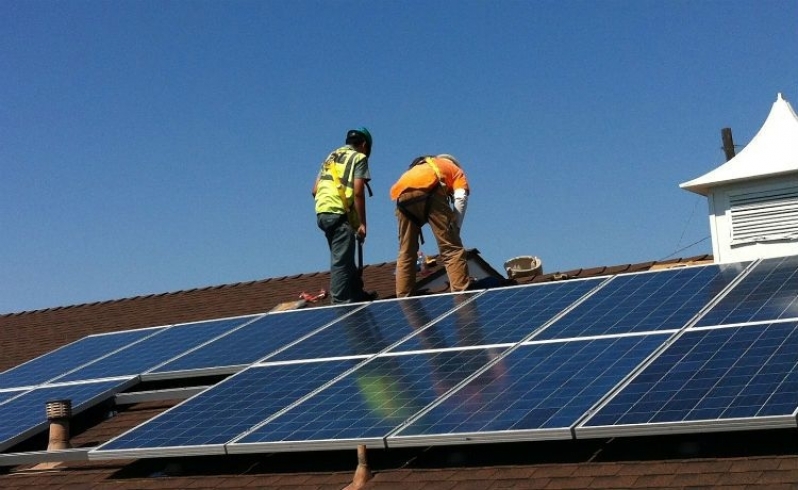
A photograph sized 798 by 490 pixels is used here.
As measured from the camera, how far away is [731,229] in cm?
1412

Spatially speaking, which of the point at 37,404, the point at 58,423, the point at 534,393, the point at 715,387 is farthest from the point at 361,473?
the point at 37,404

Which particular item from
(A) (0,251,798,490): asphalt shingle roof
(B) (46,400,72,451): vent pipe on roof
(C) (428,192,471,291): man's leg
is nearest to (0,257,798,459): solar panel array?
(A) (0,251,798,490): asphalt shingle roof

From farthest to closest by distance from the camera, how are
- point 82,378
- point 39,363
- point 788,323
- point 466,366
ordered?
point 39,363
point 82,378
point 466,366
point 788,323

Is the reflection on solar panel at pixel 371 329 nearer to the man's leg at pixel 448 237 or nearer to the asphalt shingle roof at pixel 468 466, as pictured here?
the man's leg at pixel 448 237

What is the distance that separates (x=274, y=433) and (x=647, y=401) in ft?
8.78

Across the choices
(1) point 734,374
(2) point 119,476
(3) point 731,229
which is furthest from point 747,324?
(3) point 731,229

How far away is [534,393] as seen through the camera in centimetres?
811

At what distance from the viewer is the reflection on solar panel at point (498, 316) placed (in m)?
9.77

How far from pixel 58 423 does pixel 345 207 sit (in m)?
4.11

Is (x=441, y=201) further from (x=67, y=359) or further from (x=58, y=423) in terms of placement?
(x=58, y=423)

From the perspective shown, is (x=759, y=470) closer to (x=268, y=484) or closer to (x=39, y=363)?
(x=268, y=484)

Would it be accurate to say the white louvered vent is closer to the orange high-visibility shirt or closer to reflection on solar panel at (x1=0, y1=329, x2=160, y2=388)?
the orange high-visibility shirt

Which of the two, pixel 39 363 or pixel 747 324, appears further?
pixel 39 363

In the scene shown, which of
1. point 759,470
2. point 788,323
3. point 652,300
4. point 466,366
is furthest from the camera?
point 652,300
